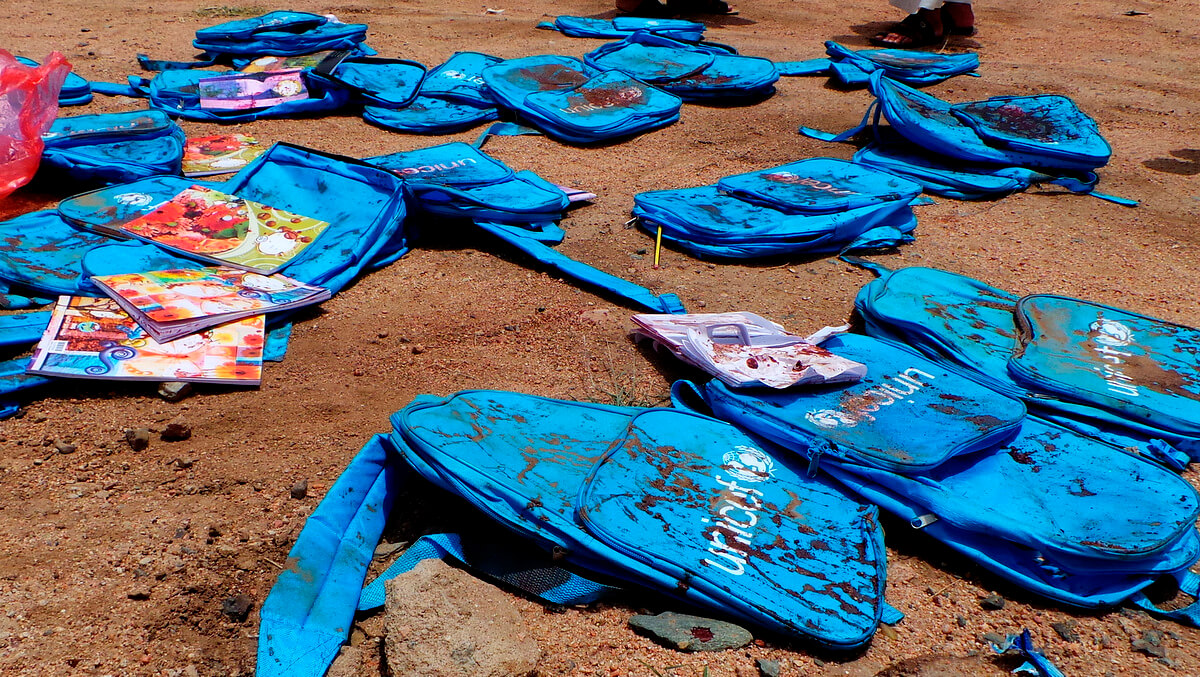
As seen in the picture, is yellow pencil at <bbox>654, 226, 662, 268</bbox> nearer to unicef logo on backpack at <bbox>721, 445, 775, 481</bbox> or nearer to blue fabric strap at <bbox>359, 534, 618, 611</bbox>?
unicef logo on backpack at <bbox>721, 445, 775, 481</bbox>

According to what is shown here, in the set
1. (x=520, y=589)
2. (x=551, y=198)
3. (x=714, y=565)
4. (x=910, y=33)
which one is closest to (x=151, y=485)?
(x=520, y=589)

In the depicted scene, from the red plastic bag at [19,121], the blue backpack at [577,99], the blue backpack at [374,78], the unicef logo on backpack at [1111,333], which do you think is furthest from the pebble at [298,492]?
the blue backpack at [374,78]

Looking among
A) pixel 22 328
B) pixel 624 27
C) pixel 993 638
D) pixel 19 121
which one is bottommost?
pixel 993 638

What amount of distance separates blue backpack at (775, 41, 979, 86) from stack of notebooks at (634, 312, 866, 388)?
3.78 meters

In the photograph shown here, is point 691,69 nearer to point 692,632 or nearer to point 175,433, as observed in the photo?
point 175,433

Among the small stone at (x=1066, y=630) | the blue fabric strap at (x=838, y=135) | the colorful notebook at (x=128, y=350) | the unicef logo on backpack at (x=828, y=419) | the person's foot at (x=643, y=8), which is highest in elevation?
the person's foot at (x=643, y=8)

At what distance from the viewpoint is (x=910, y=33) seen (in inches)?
289

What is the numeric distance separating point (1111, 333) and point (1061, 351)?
28 cm

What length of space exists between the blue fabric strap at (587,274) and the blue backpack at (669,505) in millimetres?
917

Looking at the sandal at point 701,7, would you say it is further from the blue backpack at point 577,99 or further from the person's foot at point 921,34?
the blue backpack at point 577,99

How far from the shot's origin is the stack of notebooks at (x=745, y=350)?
2.58 m

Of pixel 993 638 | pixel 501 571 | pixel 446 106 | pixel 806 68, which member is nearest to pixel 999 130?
pixel 806 68

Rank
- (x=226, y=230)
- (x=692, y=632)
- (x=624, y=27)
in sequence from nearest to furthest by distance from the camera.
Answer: (x=692, y=632) → (x=226, y=230) → (x=624, y=27)

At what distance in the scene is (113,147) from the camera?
3.99m
